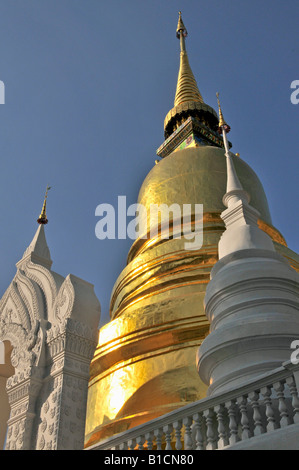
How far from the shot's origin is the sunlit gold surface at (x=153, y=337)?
7.33 meters

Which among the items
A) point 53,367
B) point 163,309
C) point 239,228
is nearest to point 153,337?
point 163,309

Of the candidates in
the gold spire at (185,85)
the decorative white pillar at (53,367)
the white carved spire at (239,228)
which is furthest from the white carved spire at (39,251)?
the gold spire at (185,85)

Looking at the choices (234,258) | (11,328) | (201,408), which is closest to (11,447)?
(11,328)

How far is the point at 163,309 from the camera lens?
7996 mm

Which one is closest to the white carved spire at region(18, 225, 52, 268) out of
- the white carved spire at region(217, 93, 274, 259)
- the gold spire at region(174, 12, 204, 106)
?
the white carved spire at region(217, 93, 274, 259)

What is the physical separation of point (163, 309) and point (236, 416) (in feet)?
13.0

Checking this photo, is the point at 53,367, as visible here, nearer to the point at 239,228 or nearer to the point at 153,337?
the point at 153,337

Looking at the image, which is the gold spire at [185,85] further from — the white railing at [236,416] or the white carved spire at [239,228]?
the white railing at [236,416]

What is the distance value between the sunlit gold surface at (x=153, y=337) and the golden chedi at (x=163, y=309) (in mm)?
15

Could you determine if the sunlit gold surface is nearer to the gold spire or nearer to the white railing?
the white railing

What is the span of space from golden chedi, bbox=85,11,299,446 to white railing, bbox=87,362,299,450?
2611 millimetres

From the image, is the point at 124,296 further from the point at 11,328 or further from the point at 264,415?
the point at 264,415

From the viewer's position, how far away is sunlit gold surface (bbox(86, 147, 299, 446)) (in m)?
7.33

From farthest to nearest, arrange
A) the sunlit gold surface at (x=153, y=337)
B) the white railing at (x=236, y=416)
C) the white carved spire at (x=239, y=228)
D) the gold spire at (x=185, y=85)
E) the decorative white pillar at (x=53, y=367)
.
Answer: the gold spire at (x=185, y=85)
the sunlit gold surface at (x=153, y=337)
the white carved spire at (x=239, y=228)
the decorative white pillar at (x=53, y=367)
the white railing at (x=236, y=416)
